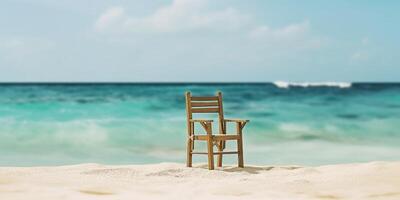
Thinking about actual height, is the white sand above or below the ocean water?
above

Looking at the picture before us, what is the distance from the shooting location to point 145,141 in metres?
13.3

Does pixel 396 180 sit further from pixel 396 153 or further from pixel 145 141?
pixel 145 141

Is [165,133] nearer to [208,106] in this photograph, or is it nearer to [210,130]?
[208,106]

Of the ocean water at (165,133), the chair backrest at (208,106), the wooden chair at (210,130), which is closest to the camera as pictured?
the wooden chair at (210,130)

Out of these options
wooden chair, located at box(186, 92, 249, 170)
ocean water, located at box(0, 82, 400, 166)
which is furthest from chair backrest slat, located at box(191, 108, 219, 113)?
ocean water, located at box(0, 82, 400, 166)

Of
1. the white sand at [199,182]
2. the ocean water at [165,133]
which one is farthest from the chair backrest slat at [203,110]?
the ocean water at [165,133]

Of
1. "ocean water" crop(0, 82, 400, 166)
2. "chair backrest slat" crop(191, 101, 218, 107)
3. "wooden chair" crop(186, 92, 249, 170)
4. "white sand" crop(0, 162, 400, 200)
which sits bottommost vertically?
"ocean water" crop(0, 82, 400, 166)

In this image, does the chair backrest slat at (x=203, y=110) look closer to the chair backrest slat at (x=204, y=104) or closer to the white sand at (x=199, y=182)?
the chair backrest slat at (x=204, y=104)

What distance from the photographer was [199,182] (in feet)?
19.9

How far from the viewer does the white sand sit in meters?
5.22

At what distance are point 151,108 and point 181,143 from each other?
8.31m

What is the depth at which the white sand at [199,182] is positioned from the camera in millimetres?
5223

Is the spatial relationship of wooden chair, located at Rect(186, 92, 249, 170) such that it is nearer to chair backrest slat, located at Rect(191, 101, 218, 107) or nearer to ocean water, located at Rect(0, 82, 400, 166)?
chair backrest slat, located at Rect(191, 101, 218, 107)


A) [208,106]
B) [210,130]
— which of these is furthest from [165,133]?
[210,130]
